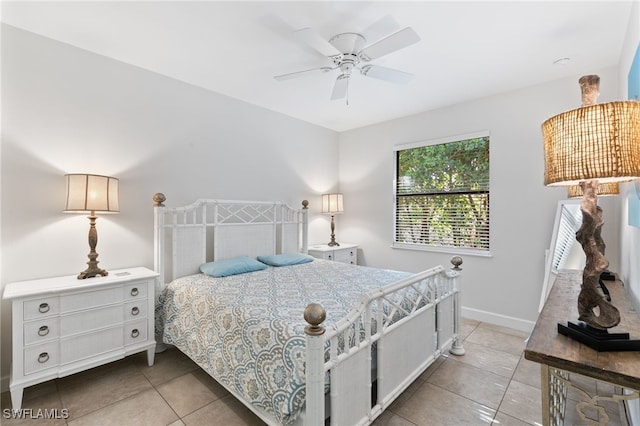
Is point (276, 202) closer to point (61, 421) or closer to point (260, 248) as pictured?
point (260, 248)

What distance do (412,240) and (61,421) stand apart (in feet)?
12.5

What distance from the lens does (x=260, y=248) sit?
3492 millimetres

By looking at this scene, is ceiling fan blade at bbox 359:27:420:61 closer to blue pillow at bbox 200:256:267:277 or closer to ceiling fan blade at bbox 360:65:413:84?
ceiling fan blade at bbox 360:65:413:84

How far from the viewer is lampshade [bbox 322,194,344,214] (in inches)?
173

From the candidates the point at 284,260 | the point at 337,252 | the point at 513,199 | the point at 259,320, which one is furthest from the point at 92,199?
the point at 513,199

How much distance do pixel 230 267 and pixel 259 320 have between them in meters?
1.19

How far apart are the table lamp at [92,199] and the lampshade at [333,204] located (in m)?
2.67

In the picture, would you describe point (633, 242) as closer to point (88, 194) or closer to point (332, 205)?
point (332, 205)

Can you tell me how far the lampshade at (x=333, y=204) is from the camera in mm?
4406

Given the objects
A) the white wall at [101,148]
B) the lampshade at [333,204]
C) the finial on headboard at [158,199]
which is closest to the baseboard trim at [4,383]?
the white wall at [101,148]

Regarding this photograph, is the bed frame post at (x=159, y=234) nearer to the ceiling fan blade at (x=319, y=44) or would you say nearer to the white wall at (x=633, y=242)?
the ceiling fan blade at (x=319, y=44)

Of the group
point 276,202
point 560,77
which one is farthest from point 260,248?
point 560,77

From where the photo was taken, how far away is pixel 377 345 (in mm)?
1755

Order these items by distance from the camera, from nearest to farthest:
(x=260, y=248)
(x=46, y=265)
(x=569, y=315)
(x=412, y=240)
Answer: (x=569, y=315)
(x=46, y=265)
(x=260, y=248)
(x=412, y=240)
